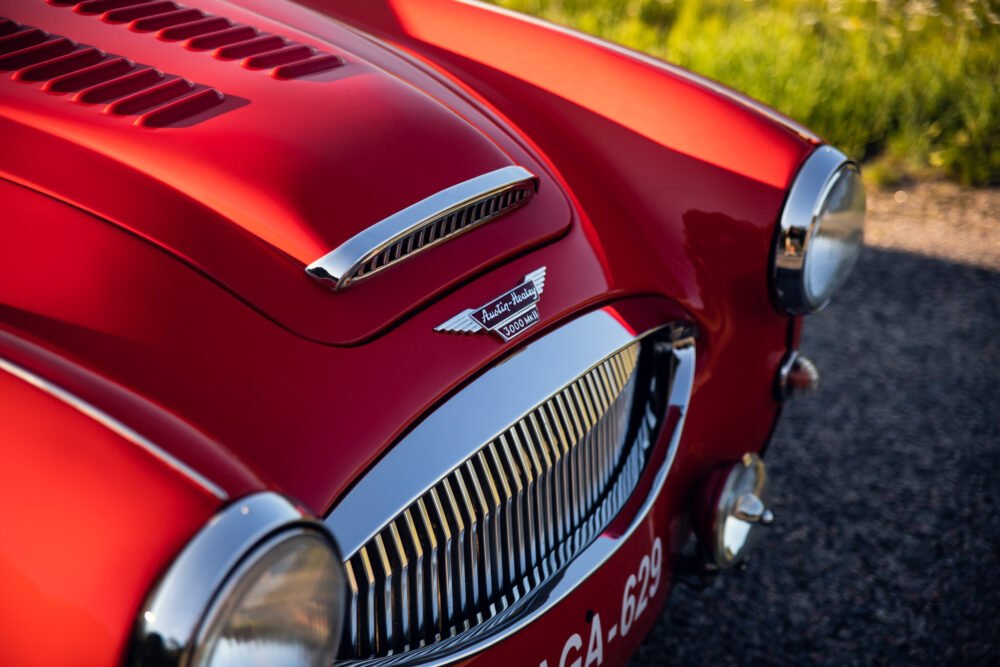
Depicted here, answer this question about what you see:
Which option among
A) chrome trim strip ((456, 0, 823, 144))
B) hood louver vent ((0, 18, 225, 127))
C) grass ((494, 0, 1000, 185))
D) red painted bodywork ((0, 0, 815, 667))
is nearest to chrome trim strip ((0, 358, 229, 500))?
red painted bodywork ((0, 0, 815, 667))

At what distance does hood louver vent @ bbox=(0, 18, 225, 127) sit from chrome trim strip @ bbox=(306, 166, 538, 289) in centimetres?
33

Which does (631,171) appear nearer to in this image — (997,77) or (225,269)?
(225,269)

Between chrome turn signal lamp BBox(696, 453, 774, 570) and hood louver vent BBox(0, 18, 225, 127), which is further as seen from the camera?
chrome turn signal lamp BBox(696, 453, 774, 570)

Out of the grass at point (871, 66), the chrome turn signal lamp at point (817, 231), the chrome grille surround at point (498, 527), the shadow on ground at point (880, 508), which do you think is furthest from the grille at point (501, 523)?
the grass at point (871, 66)

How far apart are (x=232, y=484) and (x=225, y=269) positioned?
1.34ft

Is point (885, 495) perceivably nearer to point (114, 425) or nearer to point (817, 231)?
point (817, 231)

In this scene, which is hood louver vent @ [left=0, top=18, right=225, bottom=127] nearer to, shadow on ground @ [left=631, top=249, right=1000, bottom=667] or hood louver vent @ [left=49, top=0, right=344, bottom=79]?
hood louver vent @ [left=49, top=0, right=344, bottom=79]

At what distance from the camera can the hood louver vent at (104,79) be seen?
136 cm

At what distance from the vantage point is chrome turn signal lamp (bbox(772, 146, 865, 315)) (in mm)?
1697

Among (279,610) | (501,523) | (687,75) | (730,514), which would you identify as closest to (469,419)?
(501,523)

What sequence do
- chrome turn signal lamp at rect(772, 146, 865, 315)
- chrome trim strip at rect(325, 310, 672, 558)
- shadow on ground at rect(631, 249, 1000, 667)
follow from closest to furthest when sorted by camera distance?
chrome trim strip at rect(325, 310, 672, 558) → chrome turn signal lamp at rect(772, 146, 865, 315) → shadow on ground at rect(631, 249, 1000, 667)

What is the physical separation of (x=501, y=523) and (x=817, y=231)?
0.82 metres

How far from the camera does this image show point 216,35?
5.26 ft

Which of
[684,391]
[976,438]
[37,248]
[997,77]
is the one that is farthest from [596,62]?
[997,77]
